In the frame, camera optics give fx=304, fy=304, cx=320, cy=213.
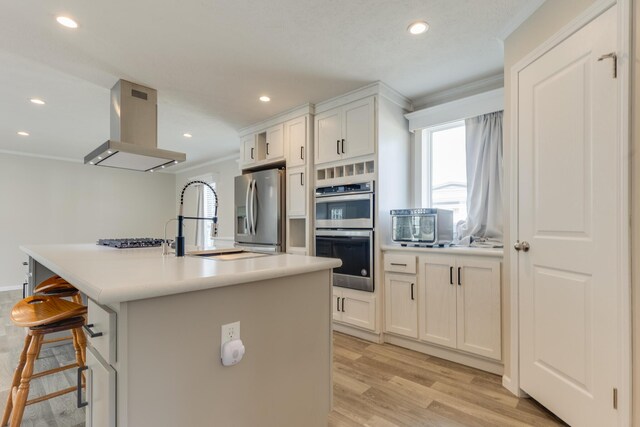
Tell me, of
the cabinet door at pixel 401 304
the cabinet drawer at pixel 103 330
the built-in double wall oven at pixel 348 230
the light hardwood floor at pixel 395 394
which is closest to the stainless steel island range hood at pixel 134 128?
the built-in double wall oven at pixel 348 230

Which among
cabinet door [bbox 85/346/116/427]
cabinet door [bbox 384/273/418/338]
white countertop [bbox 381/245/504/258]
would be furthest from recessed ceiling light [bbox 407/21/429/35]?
cabinet door [bbox 85/346/116/427]

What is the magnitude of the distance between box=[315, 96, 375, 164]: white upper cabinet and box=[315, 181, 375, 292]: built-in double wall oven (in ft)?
1.12

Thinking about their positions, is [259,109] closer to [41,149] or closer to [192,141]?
[192,141]

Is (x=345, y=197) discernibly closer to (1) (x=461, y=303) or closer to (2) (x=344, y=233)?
(2) (x=344, y=233)

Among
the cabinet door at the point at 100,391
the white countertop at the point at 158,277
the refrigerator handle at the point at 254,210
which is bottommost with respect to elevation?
the cabinet door at the point at 100,391

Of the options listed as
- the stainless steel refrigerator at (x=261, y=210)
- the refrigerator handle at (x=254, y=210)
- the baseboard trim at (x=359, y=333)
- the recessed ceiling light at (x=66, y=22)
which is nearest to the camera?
the recessed ceiling light at (x=66, y=22)

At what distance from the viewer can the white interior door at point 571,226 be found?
143 centimetres

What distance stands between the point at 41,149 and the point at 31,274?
377cm

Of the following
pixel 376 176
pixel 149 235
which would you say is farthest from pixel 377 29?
pixel 149 235

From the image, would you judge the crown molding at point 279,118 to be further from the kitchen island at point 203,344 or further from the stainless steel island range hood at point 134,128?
the kitchen island at point 203,344

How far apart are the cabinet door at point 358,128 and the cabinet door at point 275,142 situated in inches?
36.4

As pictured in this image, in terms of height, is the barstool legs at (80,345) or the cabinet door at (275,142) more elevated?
the cabinet door at (275,142)

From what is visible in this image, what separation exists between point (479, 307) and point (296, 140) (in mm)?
2515

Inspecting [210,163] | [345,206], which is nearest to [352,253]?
[345,206]
